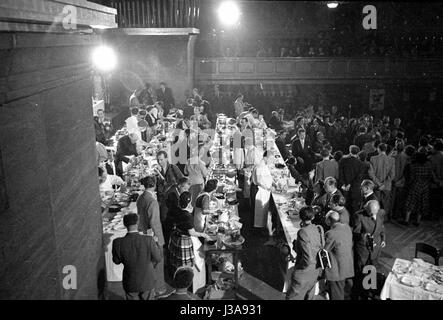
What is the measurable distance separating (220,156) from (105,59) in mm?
8358

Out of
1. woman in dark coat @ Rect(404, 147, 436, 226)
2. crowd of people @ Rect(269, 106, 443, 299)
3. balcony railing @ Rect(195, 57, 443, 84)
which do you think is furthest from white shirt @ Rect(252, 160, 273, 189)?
balcony railing @ Rect(195, 57, 443, 84)

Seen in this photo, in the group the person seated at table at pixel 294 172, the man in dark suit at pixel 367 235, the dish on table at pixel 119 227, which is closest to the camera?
the man in dark suit at pixel 367 235

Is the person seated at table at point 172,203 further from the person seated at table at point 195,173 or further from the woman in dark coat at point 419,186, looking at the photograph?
the woman in dark coat at point 419,186

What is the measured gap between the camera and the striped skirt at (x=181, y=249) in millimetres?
5938

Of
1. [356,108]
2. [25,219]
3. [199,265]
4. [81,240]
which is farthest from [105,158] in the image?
[356,108]

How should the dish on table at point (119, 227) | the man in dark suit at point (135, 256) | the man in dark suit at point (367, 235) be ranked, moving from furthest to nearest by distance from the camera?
the dish on table at point (119, 227) → the man in dark suit at point (367, 235) → the man in dark suit at point (135, 256)

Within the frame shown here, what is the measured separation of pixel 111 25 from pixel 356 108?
16175 millimetres

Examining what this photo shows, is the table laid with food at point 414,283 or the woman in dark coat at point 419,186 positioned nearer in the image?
the table laid with food at point 414,283

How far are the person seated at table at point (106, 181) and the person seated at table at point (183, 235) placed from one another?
8.74 feet

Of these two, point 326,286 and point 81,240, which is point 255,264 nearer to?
point 326,286

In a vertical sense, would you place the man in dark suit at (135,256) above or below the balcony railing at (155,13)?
below

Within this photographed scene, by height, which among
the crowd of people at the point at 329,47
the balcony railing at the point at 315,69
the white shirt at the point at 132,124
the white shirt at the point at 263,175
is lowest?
the white shirt at the point at 263,175

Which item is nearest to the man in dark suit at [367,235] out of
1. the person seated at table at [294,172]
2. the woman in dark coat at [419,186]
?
the woman in dark coat at [419,186]

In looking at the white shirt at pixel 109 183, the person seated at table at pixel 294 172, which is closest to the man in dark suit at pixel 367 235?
the person seated at table at pixel 294 172
